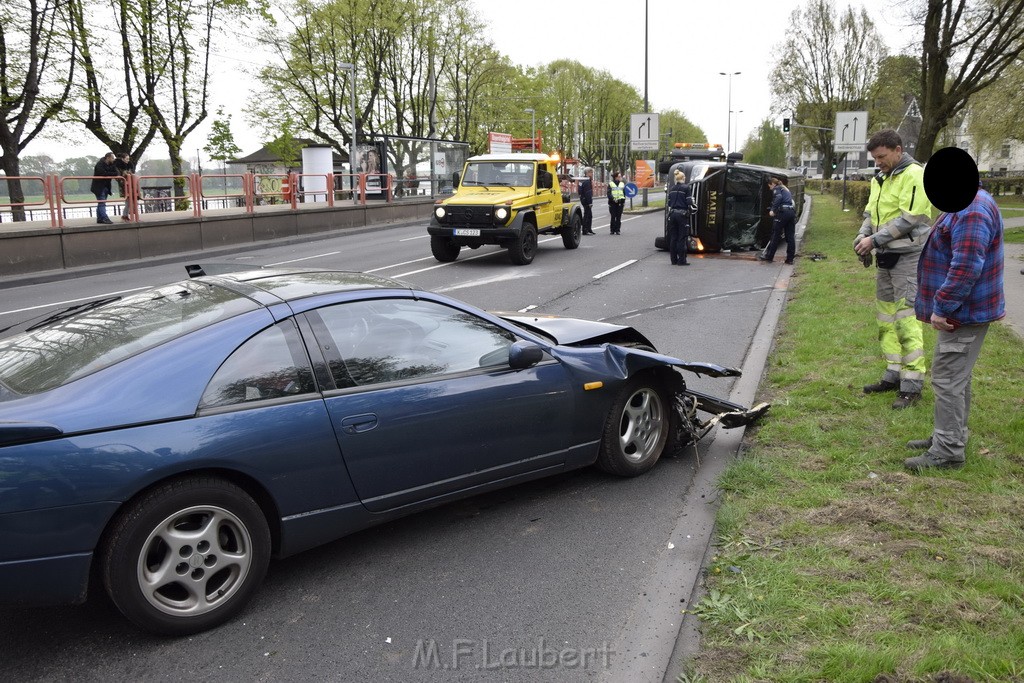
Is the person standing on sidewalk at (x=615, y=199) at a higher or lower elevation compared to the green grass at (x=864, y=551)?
higher

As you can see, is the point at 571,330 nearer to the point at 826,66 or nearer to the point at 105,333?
the point at 105,333

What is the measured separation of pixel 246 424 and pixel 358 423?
501 millimetres

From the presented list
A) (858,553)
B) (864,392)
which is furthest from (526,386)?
(864,392)

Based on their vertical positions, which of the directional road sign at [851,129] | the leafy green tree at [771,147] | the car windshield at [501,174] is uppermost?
the leafy green tree at [771,147]

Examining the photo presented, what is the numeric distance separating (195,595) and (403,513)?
1.00 metres

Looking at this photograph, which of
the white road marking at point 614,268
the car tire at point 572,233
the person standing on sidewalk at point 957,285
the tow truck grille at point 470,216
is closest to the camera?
the person standing on sidewalk at point 957,285

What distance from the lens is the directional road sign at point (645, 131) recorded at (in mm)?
34938

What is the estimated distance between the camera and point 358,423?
368 cm

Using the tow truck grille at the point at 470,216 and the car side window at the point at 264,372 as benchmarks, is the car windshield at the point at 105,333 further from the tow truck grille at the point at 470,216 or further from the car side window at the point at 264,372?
the tow truck grille at the point at 470,216

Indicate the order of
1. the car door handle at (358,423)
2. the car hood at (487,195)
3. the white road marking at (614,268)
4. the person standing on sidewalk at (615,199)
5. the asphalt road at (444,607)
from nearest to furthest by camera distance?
the asphalt road at (444,607)
the car door handle at (358,423)
the white road marking at (614,268)
the car hood at (487,195)
the person standing on sidewalk at (615,199)

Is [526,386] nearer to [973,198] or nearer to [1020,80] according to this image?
[973,198]

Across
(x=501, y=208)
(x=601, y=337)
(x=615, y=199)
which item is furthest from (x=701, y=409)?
(x=615, y=199)

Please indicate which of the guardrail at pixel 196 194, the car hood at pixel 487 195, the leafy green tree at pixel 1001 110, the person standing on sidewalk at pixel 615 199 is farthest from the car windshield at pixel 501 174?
the leafy green tree at pixel 1001 110

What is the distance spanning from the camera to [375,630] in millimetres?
3400
